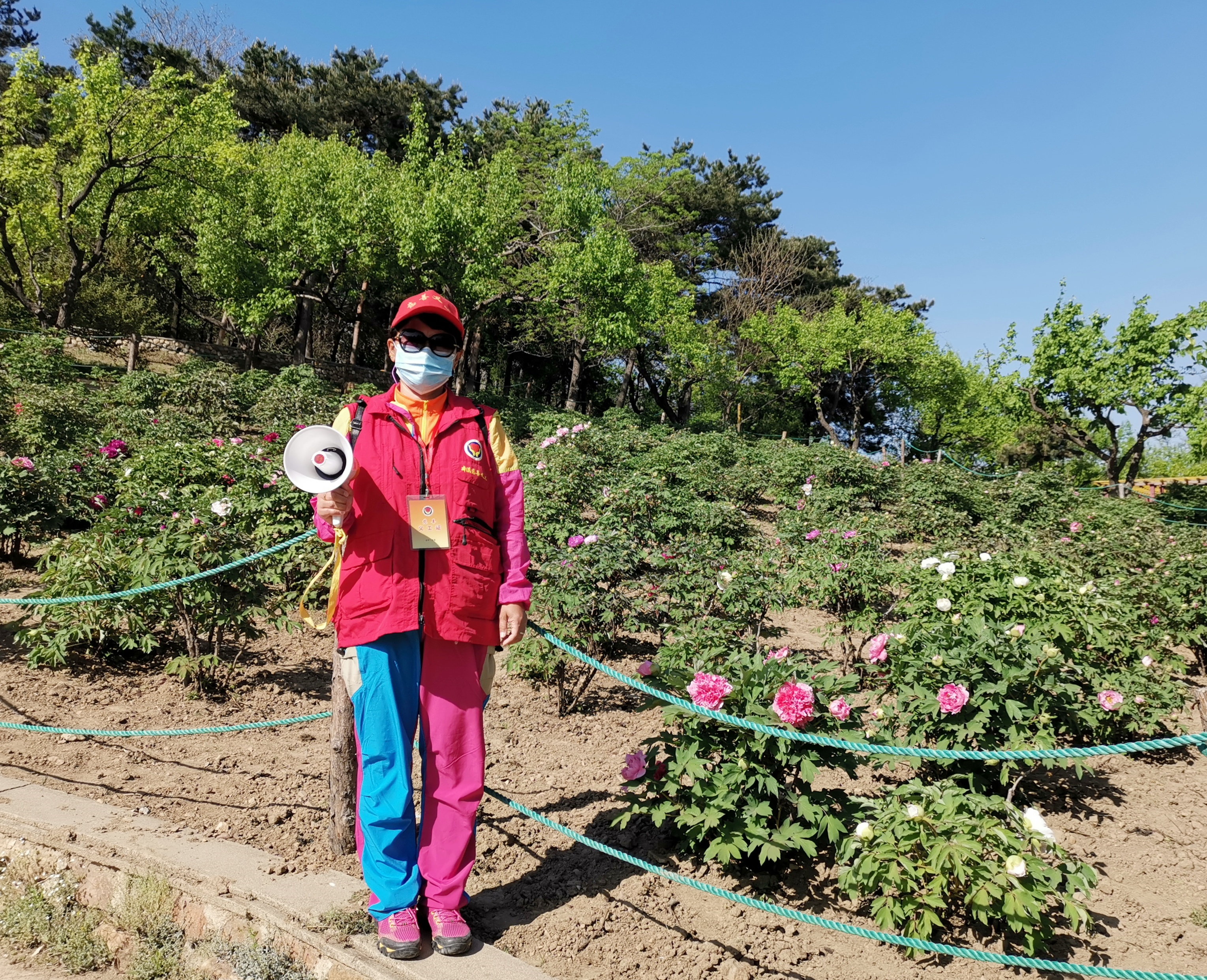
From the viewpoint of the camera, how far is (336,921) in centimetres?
230

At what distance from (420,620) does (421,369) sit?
754 mm

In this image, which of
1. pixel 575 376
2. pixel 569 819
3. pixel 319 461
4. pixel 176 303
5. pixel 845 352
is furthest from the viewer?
pixel 845 352

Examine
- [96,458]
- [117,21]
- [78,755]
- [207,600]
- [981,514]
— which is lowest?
[78,755]

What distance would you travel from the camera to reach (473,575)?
2.31 meters

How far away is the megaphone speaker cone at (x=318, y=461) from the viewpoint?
202cm

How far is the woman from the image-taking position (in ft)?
7.35

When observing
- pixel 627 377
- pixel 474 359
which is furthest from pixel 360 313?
pixel 627 377

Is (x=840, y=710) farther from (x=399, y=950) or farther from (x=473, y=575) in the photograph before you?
(x=399, y=950)

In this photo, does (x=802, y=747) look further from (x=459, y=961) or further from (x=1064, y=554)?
(x=1064, y=554)

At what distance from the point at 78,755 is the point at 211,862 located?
1389mm

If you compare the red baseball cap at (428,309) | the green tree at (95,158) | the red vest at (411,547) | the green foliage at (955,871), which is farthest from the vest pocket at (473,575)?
the green tree at (95,158)

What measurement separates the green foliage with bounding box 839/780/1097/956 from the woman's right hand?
72.5 inches

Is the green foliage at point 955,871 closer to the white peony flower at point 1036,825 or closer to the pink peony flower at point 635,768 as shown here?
the white peony flower at point 1036,825

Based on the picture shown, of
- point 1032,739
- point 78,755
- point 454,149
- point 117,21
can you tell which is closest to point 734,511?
point 1032,739
